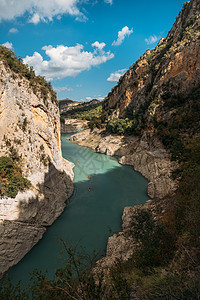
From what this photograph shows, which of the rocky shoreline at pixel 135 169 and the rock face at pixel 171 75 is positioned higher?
the rock face at pixel 171 75

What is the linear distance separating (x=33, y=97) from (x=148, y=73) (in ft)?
112

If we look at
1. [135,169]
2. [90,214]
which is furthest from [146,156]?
[90,214]

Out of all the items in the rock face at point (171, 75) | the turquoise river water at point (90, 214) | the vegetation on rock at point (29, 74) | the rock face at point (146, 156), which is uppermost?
the rock face at point (171, 75)

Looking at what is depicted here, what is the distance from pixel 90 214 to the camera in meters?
15.2

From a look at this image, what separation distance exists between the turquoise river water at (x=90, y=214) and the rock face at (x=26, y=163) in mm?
799

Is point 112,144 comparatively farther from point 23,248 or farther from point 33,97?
point 23,248

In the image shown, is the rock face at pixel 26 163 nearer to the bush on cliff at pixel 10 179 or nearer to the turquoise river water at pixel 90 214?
the bush on cliff at pixel 10 179

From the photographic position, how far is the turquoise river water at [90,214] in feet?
34.1

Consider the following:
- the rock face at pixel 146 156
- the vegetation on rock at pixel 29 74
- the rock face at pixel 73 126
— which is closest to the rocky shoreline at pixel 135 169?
the rock face at pixel 146 156

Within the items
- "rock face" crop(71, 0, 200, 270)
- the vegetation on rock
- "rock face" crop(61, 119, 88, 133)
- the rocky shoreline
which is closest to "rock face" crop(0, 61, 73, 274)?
the vegetation on rock

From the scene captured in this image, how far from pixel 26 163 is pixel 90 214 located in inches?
316

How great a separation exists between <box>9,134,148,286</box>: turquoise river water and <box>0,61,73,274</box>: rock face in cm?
80

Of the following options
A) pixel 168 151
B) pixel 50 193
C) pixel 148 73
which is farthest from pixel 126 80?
pixel 50 193

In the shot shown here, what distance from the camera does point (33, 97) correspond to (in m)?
14.4
